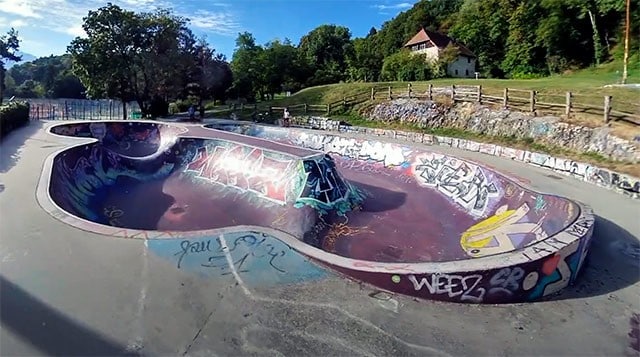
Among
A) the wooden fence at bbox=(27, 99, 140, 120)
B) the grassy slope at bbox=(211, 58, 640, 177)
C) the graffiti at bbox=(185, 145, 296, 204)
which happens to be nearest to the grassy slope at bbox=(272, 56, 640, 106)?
the grassy slope at bbox=(211, 58, 640, 177)

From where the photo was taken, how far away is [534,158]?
62.0ft

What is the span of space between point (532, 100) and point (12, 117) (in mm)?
30335

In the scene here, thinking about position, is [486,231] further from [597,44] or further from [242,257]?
[597,44]

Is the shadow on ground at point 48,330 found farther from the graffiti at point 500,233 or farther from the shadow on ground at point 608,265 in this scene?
the graffiti at point 500,233

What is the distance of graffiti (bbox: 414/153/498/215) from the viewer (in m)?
15.5

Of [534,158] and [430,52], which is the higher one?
[430,52]

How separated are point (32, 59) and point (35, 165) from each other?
132579 millimetres

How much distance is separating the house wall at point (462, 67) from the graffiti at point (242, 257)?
55249 millimetres

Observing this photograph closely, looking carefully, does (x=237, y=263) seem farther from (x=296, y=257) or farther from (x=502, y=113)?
(x=502, y=113)

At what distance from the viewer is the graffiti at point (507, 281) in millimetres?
6867

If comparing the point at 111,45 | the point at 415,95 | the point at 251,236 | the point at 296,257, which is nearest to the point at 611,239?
the point at 296,257

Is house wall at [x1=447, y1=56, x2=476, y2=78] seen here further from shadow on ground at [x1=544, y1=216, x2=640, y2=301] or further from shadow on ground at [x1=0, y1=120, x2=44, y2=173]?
shadow on ground at [x1=544, y1=216, x2=640, y2=301]

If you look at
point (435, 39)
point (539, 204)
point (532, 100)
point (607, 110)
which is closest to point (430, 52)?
point (435, 39)

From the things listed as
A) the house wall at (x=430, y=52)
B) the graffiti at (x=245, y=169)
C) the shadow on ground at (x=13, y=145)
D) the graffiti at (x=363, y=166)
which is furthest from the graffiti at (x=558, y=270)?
the house wall at (x=430, y=52)
